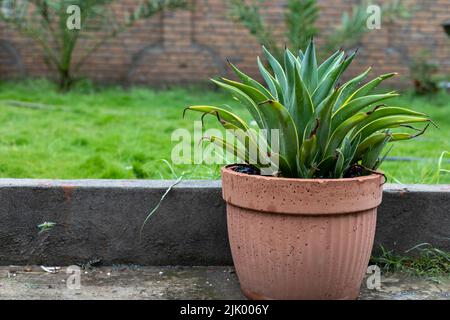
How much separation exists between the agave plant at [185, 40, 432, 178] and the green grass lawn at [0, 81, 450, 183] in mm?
794

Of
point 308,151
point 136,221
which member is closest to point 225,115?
point 308,151

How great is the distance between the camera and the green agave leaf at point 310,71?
2.45 m

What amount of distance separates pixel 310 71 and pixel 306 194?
55 centimetres

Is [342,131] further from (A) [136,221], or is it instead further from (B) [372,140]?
(A) [136,221]

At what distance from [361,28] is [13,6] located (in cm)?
453

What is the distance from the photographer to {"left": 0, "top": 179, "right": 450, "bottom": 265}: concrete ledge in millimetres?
2883

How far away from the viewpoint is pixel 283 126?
2326mm

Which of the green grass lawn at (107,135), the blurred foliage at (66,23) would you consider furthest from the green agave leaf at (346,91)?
the blurred foliage at (66,23)

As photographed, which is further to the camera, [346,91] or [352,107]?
[346,91]

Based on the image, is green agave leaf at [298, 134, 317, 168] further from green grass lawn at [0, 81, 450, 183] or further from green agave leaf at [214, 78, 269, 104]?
green grass lawn at [0, 81, 450, 183]

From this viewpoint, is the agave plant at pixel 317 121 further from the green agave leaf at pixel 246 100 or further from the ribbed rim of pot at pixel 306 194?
the ribbed rim of pot at pixel 306 194

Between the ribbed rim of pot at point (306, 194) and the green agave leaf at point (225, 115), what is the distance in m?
0.25

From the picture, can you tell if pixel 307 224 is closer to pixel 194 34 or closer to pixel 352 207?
pixel 352 207

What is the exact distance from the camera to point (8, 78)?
345 inches
